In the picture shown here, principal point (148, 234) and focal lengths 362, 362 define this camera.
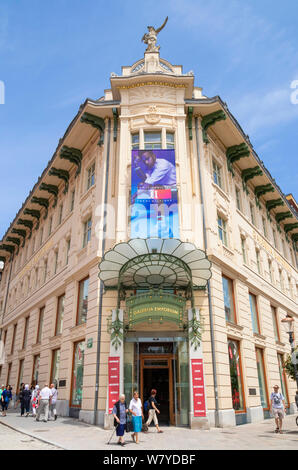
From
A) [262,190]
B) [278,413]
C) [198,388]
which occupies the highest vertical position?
[262,190]

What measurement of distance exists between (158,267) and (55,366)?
1002 centimetres

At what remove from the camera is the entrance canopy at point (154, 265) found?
15070 millimetres

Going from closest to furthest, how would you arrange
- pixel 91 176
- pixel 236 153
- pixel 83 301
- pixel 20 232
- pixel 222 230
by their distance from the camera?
pixel 83 301
pixel 222 230
pixel 91 176
pixel 236 153
pixel 20 232

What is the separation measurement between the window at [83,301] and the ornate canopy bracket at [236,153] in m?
11.9

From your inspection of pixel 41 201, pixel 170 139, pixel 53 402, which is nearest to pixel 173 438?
pixel 53 402

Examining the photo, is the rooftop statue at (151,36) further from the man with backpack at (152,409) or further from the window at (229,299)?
the man with backpack at (152,409)

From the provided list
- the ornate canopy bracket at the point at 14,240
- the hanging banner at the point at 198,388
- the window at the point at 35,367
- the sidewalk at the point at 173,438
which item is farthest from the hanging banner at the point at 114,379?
the ornate canopy bracket at the point at 14,240

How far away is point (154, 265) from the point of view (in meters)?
15.4

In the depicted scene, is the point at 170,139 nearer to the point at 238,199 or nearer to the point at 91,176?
the point at 91,176

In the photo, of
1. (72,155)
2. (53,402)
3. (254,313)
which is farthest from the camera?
(72,155)

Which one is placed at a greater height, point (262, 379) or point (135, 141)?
point (135, 141)

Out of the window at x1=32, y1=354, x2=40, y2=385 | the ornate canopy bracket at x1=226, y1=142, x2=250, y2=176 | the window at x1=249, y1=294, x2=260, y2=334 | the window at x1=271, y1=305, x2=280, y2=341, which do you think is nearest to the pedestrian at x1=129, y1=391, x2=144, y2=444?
the window at x1=249, y1=294, x2=260, y2=334

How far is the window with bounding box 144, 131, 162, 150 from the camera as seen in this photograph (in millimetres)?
19719
